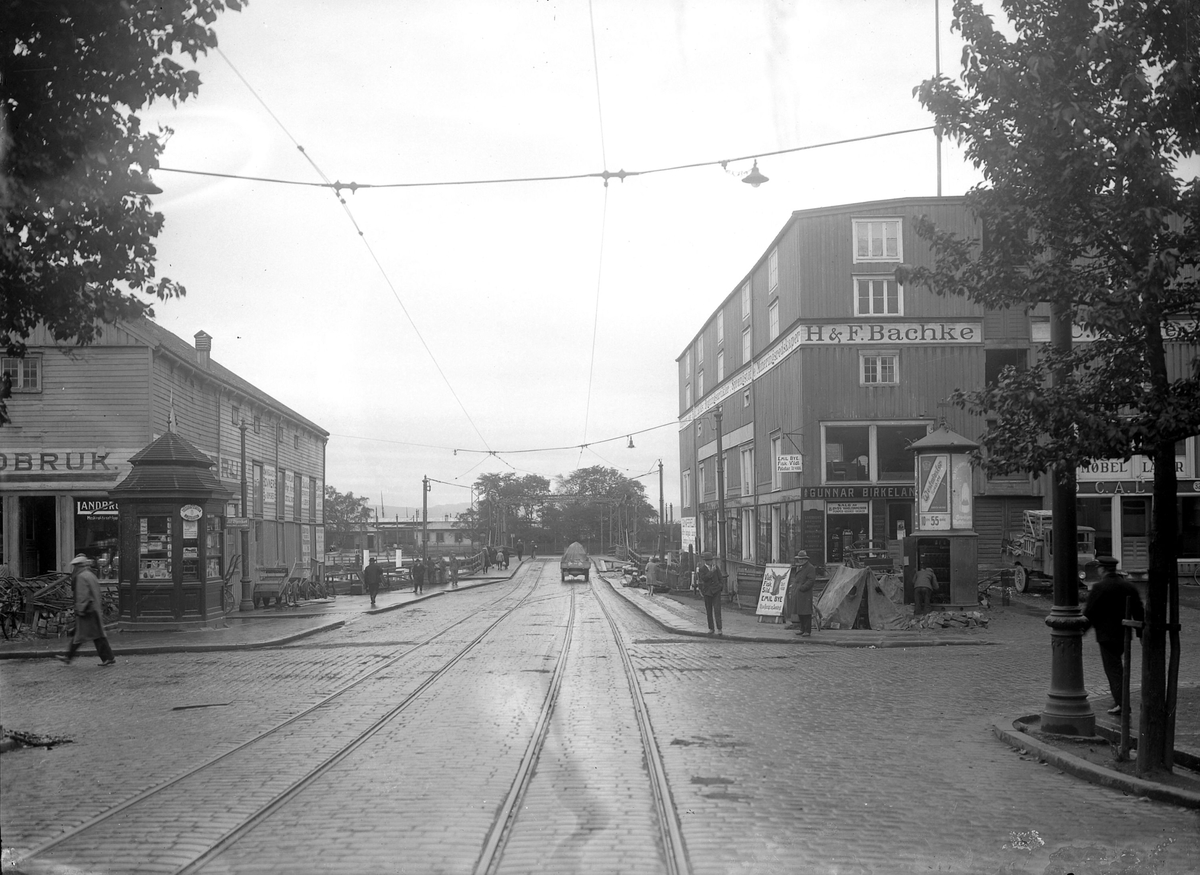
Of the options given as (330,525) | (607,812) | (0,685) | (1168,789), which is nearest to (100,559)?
(0,685)

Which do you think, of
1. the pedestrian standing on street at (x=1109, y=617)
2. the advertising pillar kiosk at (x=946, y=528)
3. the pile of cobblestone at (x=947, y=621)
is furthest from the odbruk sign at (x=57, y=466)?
the pedestrian standing on street at (x=1109, y=617)

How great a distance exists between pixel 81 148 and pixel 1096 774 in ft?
32.0

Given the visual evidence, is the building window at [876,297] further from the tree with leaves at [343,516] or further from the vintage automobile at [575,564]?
the tree with leaves at [343,516]

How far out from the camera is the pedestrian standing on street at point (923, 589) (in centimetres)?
2556

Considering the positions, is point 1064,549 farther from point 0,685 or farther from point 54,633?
point 54,633

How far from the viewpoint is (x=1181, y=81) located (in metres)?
9.07

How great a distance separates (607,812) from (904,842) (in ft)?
6.42

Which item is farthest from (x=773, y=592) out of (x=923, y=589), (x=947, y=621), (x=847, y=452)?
(x=847, y=452)

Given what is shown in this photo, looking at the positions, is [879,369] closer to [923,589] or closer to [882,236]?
[882,236]

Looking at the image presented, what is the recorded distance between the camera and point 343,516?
466 feet

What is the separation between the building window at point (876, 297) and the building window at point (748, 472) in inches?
429

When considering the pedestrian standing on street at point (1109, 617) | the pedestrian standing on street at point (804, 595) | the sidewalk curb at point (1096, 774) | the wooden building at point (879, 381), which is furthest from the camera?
the wooden building at point (879, 381)

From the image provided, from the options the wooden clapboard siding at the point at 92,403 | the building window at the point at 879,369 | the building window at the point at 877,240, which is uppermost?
the building window at the point at 877,240

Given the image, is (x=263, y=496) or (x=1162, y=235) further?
(x=263, y=496)
